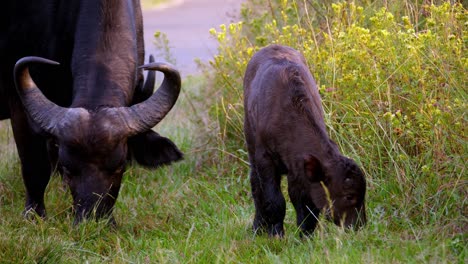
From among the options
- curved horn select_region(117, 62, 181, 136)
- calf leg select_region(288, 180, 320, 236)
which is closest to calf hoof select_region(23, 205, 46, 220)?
curved horn select_region(117, 62, 181, 136)

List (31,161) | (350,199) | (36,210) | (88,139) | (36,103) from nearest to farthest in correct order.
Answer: (350,199) < (88,139) < (36,103) < (36,210) < (31,161)

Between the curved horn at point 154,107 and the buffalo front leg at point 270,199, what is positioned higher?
the curved horn at point 154,107

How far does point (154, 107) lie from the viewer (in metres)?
7.32

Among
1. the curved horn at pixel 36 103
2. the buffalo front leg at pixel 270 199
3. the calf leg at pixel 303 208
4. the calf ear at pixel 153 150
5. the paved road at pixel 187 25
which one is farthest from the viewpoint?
the paved road at pixel 187 25

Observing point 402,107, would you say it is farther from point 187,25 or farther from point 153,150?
point 187,25

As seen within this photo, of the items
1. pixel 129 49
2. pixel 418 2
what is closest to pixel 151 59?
pixel 129 49

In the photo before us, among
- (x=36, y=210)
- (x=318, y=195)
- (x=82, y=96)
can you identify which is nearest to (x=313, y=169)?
(x=318, y=195)

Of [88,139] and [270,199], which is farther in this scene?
[88,139]

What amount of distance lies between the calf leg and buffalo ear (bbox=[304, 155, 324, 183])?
0.15 m

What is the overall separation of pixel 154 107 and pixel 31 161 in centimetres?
161

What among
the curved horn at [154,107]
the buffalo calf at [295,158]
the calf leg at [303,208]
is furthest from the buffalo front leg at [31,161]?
the calf leg at [303,208]

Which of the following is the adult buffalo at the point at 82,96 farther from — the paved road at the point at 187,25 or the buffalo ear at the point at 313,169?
the paved road at the point at 187,25

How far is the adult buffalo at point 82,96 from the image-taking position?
6941 millimetres

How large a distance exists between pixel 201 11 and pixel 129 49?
59.9 ft
